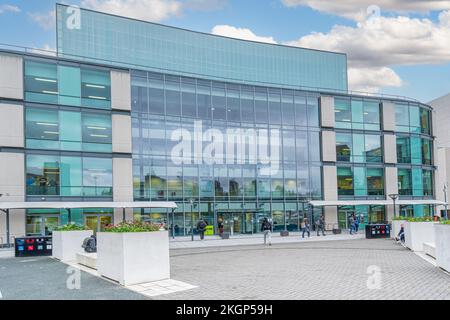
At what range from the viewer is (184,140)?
41.5 meters

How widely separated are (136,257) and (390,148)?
41.2 metres

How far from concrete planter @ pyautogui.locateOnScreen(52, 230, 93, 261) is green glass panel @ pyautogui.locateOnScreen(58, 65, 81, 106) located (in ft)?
52.0

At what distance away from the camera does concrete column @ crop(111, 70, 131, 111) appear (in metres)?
38.4

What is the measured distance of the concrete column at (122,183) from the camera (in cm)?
3784

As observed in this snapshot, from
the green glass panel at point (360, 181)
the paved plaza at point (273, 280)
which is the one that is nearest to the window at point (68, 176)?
the paved plaza at point (273, 280)

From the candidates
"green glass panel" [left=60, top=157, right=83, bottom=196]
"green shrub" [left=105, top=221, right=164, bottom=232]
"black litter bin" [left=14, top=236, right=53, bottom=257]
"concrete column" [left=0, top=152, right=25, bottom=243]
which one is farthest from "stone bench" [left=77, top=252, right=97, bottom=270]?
"green glass panel" [left=60, top=157, right=83, bottom=196]

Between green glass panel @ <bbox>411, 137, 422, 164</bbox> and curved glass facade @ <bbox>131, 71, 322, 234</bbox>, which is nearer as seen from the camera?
curved glass facade @ <bbox>131, 71, 322, 234</bbox>

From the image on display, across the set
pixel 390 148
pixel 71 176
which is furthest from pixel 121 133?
pixel 390 148

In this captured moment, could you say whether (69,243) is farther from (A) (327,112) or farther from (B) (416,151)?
(B) (416,151)

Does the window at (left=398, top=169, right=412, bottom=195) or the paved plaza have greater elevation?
the window at (left=398, top=169, right=412, bottom=195)

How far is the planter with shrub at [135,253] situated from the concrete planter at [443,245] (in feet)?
26.3

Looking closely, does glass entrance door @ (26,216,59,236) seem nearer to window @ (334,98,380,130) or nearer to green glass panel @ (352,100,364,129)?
window @ (334,98,380,130)

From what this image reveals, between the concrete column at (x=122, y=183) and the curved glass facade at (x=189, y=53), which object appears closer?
the concrete column at (x=122, y=183)

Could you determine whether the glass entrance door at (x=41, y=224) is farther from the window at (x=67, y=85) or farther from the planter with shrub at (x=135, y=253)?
the planter with shrub at (x=135, y=253)
